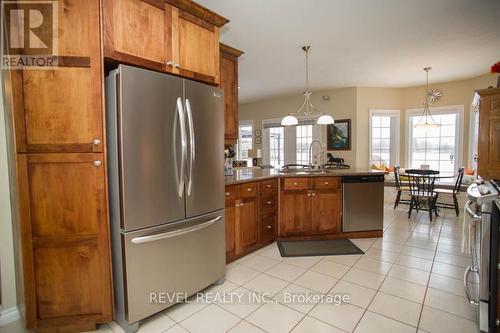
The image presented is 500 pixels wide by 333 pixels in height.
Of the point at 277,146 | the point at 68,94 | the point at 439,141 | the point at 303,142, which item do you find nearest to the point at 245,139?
the point at 277,146

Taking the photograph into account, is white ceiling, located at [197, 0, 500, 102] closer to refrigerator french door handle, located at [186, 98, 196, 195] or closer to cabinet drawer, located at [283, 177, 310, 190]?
refrigerator french door handle, located at [186, 98, 196, 195]

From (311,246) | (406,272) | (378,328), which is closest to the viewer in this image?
(378,328)

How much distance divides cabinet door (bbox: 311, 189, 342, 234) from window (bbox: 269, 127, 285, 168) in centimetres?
408

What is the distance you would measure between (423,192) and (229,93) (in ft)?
12.6

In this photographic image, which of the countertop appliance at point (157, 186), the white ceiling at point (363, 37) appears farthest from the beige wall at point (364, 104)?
the countertop appliance at point (157, 186)

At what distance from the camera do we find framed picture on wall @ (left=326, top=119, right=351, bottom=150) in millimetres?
6223

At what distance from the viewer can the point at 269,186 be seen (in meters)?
3.16

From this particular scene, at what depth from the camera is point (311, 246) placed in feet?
10.4

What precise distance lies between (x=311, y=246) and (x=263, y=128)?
5064mm

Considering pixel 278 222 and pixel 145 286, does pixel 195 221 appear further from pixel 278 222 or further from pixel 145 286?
pixel 278 222

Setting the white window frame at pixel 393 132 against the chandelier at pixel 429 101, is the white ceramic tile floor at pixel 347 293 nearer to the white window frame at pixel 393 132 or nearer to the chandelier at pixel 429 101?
the white window frame at pixel 393 132

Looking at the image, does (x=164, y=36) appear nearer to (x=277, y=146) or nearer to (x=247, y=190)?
(x=247, y=190)

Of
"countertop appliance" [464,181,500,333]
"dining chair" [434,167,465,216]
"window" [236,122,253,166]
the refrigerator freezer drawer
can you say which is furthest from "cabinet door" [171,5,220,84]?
"window" [236,122,253,166]

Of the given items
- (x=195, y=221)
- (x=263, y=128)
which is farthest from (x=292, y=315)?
(x=263, y=128)
